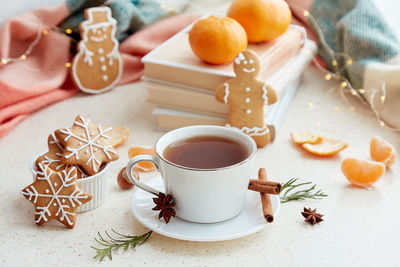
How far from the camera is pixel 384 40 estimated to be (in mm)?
1357

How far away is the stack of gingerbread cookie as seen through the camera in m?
0.86

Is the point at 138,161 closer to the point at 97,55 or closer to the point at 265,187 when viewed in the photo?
the point at 265,187

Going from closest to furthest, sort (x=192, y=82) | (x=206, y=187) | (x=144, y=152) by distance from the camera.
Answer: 1. (x=206, y=187)
2. (x=144, y=152)
3. (x=192, y=82)

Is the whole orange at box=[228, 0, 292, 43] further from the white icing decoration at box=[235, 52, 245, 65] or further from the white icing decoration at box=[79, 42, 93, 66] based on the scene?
the white icing decoration at box=[79, 42, 93, 66]

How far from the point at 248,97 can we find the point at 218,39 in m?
0.14

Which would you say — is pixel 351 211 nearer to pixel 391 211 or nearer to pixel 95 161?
pixel 391 211

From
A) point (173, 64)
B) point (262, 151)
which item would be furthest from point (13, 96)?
point (262, 151)

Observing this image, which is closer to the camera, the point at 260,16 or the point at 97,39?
the point at 260,16

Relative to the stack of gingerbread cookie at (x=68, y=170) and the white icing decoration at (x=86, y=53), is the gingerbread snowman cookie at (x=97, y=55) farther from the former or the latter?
the stack of gingerbread cookie at (x=68, y=170)

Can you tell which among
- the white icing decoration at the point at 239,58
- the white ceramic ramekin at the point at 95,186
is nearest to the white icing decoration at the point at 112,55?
the white icing decoration at the point at 239,58

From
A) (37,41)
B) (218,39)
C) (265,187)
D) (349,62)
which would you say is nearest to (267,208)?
(265,187)

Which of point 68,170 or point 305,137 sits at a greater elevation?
point 68,170

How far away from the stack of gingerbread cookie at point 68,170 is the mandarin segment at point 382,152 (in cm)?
53

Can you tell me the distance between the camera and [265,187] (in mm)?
880
